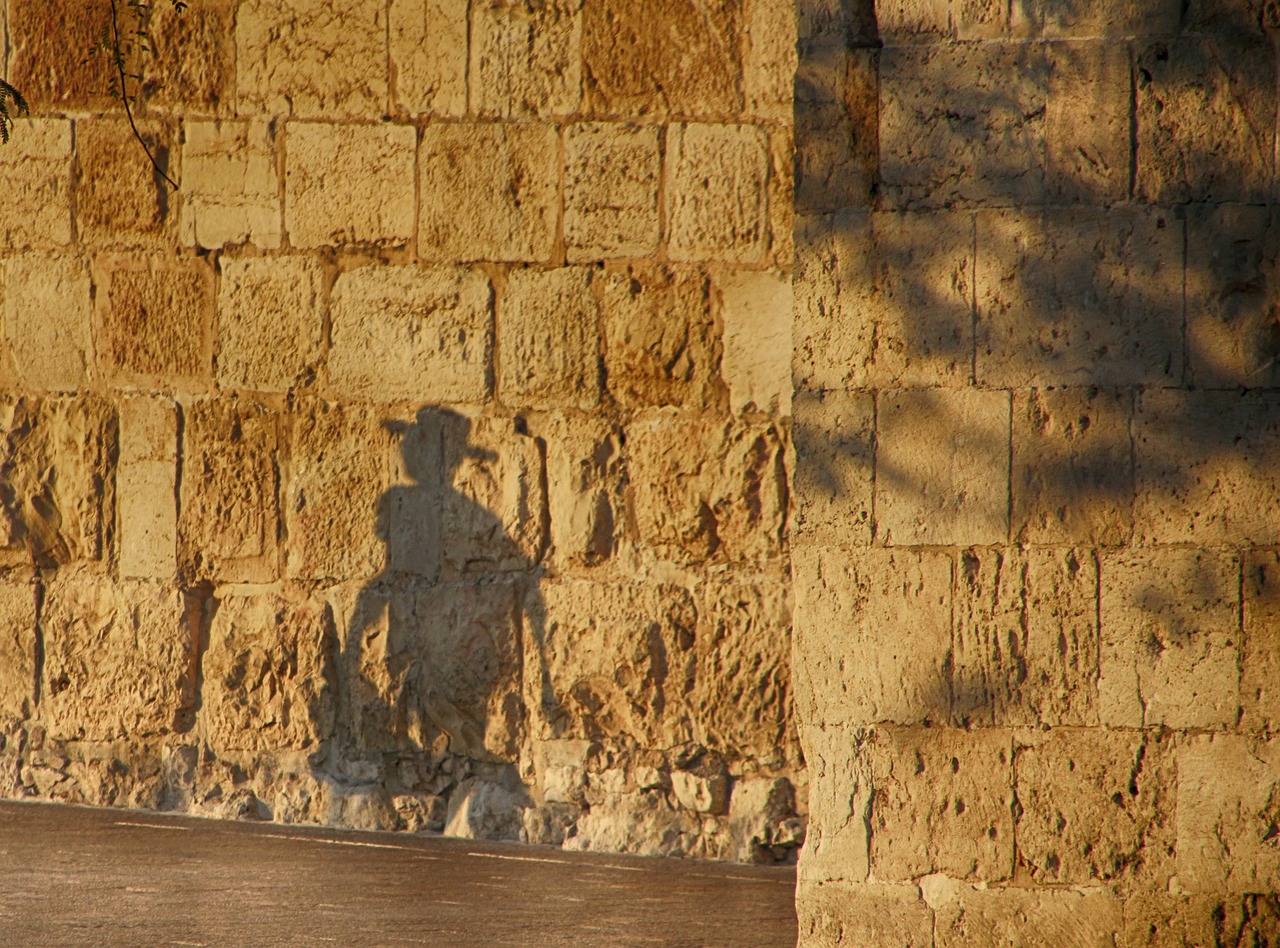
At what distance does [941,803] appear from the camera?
332 cm

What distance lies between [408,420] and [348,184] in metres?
0.82

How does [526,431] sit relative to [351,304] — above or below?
below

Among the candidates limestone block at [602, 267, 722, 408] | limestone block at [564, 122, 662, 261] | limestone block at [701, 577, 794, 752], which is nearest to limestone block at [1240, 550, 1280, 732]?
limestone block at [701, 577, 794, 752]

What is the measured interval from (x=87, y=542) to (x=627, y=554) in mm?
1960

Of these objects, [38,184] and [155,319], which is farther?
[38,184]

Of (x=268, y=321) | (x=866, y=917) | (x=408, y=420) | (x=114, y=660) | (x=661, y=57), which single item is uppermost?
(x=661, y=57)

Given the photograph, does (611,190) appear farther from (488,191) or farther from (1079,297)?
(1079,297)

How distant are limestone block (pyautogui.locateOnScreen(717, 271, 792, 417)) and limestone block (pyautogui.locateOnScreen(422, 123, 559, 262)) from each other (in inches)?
25.3

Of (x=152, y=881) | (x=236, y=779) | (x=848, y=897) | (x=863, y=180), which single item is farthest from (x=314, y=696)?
(x=863, y=180)

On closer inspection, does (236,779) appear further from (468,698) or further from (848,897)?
(848,897)

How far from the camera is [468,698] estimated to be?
15.8 ft

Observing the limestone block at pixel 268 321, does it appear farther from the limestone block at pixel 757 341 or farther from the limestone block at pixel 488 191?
the limestone block at pixel 757 341

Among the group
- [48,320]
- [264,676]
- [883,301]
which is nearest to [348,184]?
[48,320]

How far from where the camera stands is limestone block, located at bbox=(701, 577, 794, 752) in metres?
4.55
